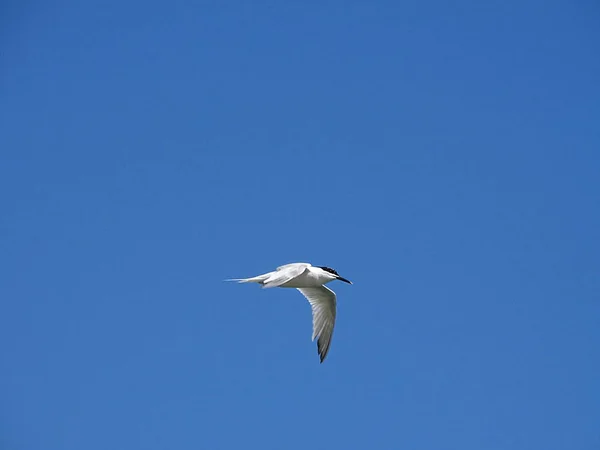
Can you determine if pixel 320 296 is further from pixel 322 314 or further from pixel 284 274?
pixel 284 274

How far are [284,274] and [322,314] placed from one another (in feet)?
9.62

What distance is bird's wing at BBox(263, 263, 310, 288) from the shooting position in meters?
16.7

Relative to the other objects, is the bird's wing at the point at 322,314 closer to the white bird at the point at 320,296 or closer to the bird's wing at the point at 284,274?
the white bird at the point at 320,296

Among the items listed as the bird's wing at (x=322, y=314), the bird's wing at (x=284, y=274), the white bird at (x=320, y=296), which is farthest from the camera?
the bird's wing at (x=322, y=314)

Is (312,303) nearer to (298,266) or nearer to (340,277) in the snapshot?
(340,277)

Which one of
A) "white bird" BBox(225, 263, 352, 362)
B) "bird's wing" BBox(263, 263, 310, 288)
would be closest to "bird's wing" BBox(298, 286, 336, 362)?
"white bird" BBox(225, 263, 352, 362)

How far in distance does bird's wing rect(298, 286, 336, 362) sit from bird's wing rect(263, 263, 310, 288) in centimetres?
184

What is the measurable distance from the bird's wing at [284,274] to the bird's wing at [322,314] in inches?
72.6

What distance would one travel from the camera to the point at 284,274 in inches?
683

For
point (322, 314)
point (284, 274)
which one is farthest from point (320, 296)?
point (284, 274)

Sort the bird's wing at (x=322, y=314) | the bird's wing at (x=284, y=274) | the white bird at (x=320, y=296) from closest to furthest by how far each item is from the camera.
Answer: the bird's wing at (x=284, y=274), the white bird at (x=320, y=296), the bird's wing at (x=322, y=314)

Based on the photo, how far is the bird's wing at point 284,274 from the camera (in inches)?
657

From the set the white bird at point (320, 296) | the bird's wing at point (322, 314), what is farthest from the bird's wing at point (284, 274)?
the bird's wing at point (322, 314)

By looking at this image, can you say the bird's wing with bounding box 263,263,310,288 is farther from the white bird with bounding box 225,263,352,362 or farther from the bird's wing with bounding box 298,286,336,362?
the bird's wing with bounding box 298,286,336,362
